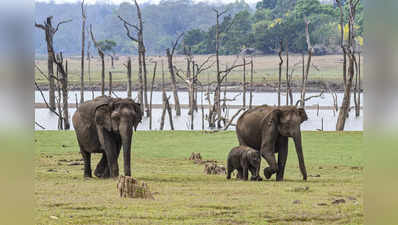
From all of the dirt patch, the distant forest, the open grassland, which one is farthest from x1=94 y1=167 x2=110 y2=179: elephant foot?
the open grassland

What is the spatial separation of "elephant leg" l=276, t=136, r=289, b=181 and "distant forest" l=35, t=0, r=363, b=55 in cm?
3926

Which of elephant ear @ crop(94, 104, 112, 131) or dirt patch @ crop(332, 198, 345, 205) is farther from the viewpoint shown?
elephant ear @ crop(94, 104, 112, 131)

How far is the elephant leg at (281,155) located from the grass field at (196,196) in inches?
14.4

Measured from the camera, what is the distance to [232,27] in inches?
4269

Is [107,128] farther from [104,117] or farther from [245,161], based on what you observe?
[245,161]

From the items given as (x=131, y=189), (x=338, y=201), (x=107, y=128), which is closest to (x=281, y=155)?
(x=107, y=128)

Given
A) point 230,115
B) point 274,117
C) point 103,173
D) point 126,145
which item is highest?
point 274,117

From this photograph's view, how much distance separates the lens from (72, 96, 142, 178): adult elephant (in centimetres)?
1212

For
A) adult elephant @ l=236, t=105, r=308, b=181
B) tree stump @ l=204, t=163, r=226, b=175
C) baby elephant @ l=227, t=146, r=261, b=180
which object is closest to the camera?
baby elephant @ l=227, t=146, r=261, b=180

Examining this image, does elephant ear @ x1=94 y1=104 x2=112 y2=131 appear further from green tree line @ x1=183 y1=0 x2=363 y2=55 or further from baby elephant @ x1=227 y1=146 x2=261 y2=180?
green tree line @ x1=183 y1=0 x2=363 y2=55

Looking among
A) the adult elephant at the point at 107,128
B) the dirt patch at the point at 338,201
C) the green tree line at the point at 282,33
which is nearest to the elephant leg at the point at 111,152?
the adult elephant at the point at 107,128

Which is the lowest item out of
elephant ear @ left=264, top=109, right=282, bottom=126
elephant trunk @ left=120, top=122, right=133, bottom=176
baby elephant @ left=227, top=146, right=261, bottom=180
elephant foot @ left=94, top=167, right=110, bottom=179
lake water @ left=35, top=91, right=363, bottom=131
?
lake water @ left=35, top=91, right=363, bottom=131

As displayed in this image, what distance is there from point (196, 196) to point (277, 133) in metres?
3.80
